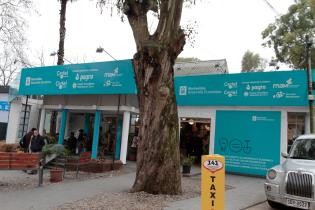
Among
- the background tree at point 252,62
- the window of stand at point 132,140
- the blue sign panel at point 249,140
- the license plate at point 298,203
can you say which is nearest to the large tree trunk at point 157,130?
the license plate at point 298,203

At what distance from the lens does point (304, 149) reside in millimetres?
9750

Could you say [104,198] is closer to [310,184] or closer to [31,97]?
[310,184]

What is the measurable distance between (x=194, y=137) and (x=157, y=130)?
9155 millimetres

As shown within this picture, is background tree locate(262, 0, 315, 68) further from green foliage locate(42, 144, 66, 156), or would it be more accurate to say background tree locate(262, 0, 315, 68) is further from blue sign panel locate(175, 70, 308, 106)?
green foliage locate(42, 144, 66, 156)

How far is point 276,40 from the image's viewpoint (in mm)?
29375

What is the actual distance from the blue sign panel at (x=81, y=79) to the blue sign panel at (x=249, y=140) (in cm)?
426

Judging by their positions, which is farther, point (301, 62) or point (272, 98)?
point (301, 62)

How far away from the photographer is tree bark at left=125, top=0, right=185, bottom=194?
32.5 feet

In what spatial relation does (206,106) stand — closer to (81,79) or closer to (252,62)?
(81,79)

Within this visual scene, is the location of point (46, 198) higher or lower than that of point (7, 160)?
lower

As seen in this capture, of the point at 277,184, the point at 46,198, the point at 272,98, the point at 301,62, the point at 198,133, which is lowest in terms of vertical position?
the point at 46,198

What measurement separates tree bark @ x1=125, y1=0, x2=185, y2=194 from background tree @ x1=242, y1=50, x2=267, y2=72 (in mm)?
42147

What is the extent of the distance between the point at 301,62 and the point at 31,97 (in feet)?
58.8

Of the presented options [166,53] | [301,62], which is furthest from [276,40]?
[166,53]
